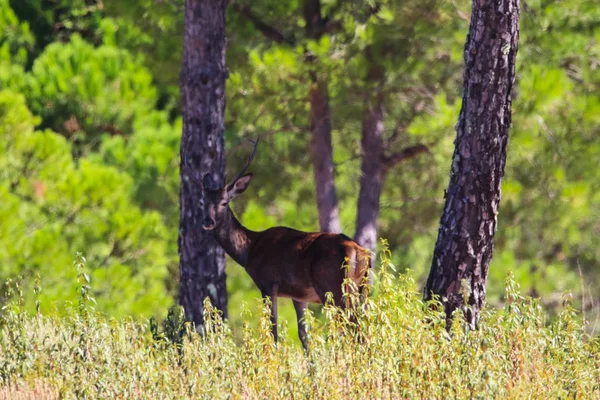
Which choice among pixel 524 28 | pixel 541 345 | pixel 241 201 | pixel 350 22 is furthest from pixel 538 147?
pixel 541 345

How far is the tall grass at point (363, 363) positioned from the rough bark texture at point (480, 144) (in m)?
1.28

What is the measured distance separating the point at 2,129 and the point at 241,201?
4.53m

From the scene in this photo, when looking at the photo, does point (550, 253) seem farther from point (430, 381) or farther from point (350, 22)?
point (430, 381)

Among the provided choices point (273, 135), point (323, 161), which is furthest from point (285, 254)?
point (273, 135)

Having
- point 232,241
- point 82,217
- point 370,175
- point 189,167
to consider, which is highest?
point 82,217

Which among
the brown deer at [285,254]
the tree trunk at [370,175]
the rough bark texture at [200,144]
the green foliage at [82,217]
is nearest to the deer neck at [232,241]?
the brown deer at [285,254]

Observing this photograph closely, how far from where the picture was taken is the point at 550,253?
744 inches

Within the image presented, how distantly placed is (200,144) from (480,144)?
3.54 meters

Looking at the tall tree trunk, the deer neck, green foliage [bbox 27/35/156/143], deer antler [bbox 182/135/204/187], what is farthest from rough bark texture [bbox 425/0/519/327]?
green foliage [bbox 27/35/156/143]

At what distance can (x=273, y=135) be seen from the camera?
17688 millimetres

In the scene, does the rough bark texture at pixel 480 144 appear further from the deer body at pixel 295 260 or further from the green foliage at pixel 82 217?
the green foliage at pixel 82 217

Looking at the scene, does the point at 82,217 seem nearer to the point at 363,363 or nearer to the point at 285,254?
the point at 285,254

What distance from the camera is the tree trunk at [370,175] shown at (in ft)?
52.8

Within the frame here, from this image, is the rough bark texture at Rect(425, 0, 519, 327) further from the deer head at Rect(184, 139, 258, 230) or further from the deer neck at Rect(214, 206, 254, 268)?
the deer neck at Rect(214, 206, 254, 268)
